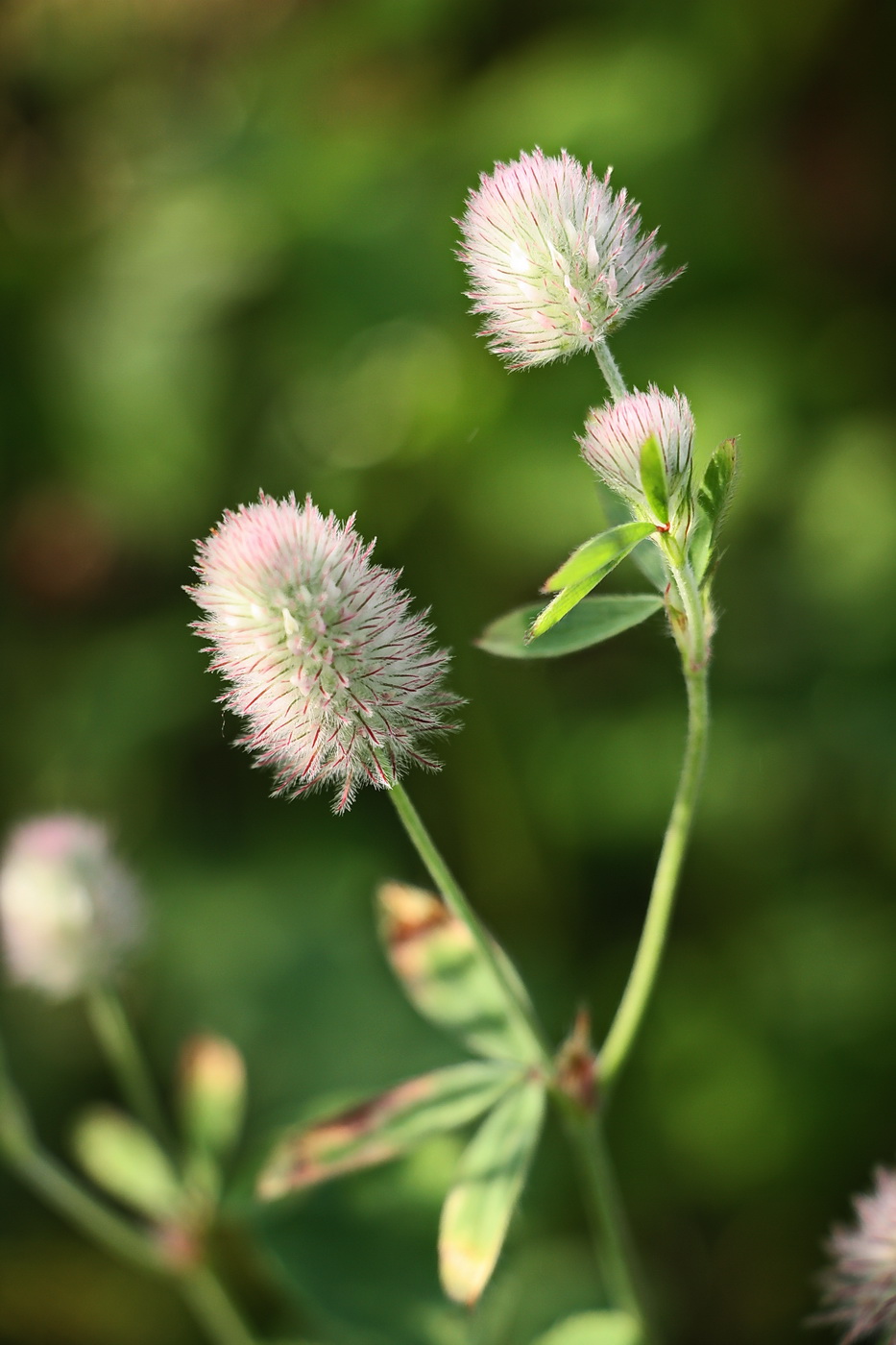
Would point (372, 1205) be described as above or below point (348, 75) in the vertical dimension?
below

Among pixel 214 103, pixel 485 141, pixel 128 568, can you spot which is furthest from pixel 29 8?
pixel 128 568

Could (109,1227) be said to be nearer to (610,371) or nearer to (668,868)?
(668,868)

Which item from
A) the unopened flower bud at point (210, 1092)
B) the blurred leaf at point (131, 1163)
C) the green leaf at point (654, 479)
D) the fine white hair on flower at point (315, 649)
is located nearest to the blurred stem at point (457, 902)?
the fine white hair on flower at point (315, 649)

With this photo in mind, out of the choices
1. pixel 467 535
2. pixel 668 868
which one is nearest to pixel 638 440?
pixel 668 868

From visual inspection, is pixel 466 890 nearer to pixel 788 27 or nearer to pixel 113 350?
pixel 113 350

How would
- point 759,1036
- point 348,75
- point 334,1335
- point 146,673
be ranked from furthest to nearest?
point 348,75, point 146,673, point 759,1036, point 334,1335

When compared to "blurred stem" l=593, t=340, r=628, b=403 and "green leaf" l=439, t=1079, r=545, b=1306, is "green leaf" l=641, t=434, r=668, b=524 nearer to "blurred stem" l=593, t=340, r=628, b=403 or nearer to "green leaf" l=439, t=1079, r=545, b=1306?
"blurred stem" l=593, t=340, r=628, b=403

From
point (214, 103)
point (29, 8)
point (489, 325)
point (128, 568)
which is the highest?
point (29, 8)
